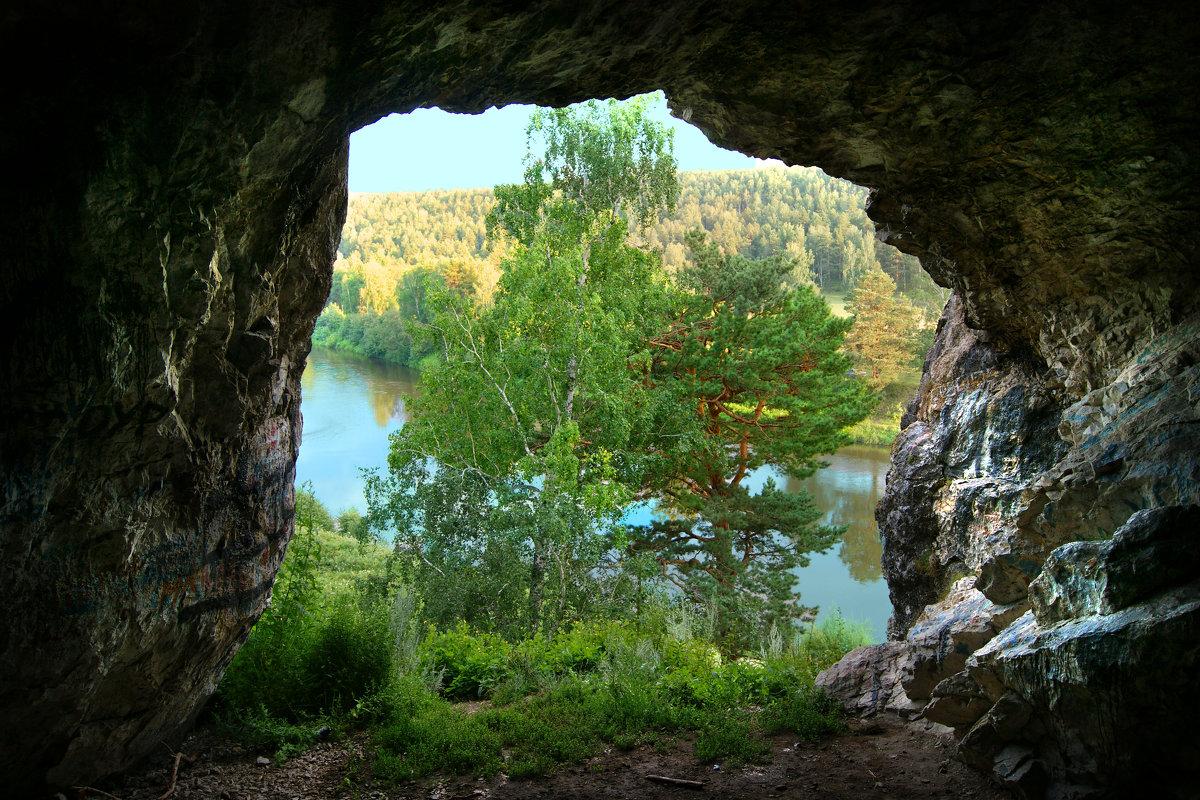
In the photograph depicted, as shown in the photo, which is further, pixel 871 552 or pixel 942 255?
pixel 871 552

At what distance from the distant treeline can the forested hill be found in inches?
4.5

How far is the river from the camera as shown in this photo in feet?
67.1

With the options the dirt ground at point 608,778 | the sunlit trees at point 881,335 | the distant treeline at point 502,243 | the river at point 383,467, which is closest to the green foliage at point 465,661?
the dirt ground at point 608,778

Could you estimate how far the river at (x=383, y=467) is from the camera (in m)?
20.5

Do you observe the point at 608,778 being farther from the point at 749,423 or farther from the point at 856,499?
the point at 856,499

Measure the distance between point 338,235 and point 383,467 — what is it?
19170mm

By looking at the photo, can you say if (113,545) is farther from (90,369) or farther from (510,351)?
(510,351)

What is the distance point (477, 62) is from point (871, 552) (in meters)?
21.6

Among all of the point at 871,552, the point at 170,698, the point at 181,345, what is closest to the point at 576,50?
the point at 181,345

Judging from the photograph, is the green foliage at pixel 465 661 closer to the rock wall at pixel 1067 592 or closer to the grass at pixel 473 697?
the grass at pixel 473 697

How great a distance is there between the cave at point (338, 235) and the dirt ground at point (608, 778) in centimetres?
27

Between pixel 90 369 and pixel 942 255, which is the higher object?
pixel 942 255

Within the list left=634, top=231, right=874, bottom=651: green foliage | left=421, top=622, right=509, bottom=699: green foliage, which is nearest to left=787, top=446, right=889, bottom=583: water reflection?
left=634, top=231, right=874, bottom=651: green foliage

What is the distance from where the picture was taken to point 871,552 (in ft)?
73.5
